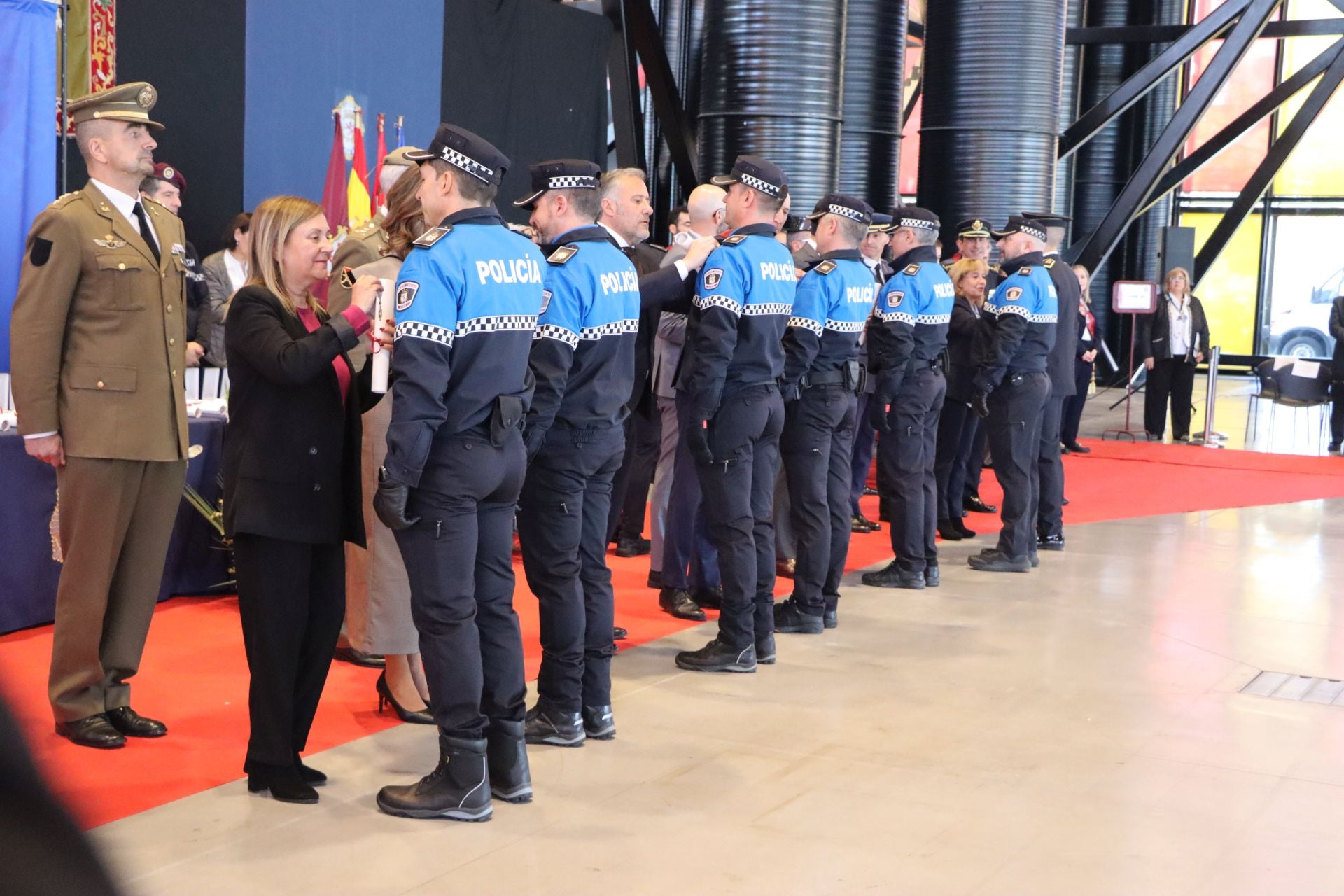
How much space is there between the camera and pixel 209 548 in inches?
224

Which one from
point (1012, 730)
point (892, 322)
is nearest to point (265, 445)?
point (1012, 730)

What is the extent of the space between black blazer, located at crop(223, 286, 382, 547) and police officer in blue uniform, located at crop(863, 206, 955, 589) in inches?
133

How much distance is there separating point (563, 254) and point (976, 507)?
550 cm

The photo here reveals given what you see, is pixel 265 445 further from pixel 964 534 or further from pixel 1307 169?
pixel 1307 169

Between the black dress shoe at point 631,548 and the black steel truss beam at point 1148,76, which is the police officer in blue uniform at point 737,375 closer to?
the black dress shoe at point 631,548

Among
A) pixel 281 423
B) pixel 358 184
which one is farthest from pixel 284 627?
pixel 358 184

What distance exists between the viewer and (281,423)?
342 centimetres

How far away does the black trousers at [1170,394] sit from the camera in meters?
12.4

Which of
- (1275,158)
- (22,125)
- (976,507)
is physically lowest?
(976,507)

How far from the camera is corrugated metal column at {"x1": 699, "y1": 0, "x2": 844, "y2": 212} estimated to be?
26.0 ft

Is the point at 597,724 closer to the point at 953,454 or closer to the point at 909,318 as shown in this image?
the point at 909,318

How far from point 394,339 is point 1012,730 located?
2.30 metres

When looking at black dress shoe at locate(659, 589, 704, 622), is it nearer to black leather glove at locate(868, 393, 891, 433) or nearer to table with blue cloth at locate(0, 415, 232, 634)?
black leather glove at locate(868, 393, 891, 433)

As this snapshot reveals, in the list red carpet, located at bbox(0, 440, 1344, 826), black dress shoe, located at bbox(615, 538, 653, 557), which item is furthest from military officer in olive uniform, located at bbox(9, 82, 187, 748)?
black dress shoe, located at bbox(615, 538, 653, 557)
